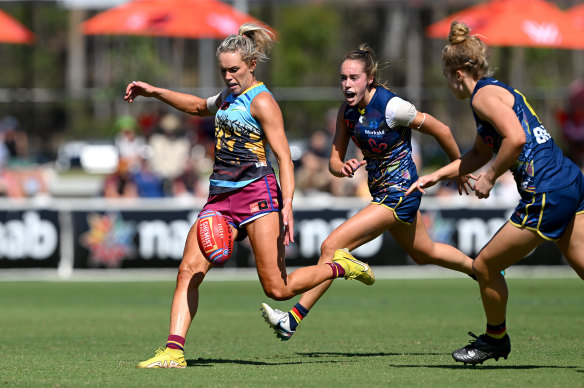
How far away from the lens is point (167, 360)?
21.7ft

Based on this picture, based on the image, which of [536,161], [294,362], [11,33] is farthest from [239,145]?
[11,33]

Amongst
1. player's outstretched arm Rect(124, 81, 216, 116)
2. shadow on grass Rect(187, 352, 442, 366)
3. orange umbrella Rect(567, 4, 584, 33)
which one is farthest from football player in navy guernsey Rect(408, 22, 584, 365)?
orange umbrella Rect(567, 4, 584, 33)

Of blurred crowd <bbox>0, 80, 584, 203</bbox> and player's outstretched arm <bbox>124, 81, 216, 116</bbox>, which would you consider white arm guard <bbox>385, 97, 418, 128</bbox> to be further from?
blurred crowd <bbox>0, 80, 584, 203</bbox>

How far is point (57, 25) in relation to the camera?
58.2 meters

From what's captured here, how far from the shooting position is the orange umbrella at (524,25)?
17453 mm

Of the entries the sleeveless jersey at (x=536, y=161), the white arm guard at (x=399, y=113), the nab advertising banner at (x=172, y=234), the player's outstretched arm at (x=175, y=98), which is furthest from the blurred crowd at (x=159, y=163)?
the sleeveless jersey at (x=536, y=161)

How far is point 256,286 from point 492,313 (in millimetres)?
7444

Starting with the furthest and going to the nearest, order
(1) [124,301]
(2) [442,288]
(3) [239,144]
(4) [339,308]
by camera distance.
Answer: (2) [442,288]
(1) [124,301]
(4) [339,308]
(3) [239,144]

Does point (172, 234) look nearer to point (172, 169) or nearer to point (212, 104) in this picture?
point (172, 169)

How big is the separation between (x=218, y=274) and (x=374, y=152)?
815cm

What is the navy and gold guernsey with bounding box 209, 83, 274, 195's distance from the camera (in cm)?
681

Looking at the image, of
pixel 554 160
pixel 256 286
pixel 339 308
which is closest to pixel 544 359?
pixel 554 160

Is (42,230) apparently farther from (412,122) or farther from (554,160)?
(554,160)

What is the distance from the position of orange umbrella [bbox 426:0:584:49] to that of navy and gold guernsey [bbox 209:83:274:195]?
36.4ft
